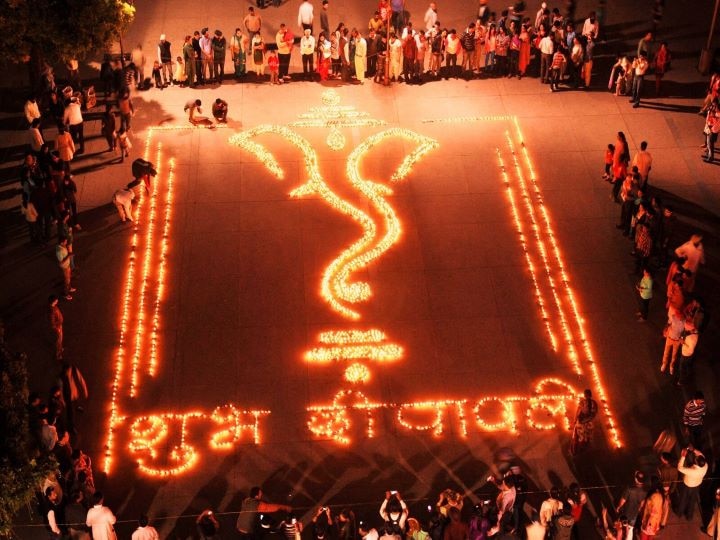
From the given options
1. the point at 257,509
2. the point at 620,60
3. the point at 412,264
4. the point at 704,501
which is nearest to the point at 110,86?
the point at 412,264

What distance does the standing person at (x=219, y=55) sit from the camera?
3153cm

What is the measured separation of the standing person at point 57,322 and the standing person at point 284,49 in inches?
474

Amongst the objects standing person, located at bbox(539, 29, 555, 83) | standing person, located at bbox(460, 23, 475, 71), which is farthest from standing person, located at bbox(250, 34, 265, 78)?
standing person, located at bbox(539, 29, 555, 83)

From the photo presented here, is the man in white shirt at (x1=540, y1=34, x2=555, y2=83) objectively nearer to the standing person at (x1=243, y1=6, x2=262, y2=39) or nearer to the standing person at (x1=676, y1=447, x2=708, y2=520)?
the standing person at (x1=243, y1=6, x2=262, y2=39)

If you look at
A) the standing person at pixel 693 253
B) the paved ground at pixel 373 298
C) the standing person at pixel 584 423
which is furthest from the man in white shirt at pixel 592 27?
the standing person at pixel 584 423

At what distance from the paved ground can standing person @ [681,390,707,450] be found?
896 millimetres

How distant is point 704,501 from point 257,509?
749 centimetres

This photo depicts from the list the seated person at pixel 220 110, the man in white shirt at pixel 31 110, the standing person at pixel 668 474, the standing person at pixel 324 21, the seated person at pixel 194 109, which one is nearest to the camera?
the standing person at pixel 668 474

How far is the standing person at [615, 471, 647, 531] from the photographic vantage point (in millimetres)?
18734

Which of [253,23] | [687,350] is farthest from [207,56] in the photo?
[687,350]

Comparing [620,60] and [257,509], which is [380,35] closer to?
[620,60]

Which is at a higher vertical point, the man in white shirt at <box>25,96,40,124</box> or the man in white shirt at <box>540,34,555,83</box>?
the man in white shirt at <box>540,34,555,83</box>

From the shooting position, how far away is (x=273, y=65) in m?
31.5

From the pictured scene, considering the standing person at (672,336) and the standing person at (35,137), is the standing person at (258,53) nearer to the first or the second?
the standing person at (35,137)
